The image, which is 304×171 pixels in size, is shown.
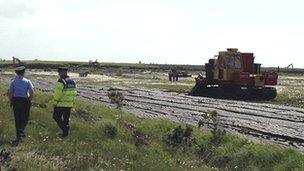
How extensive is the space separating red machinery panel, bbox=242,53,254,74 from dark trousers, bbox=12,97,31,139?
102 feet

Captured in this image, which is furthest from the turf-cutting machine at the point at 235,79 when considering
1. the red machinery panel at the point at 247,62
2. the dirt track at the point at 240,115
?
the dirt track at the point at 240,115

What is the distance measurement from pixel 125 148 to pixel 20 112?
3138 millimetres

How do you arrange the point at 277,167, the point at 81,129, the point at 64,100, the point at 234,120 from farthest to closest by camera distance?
the point at 234,120 → the point at 81,129 → the point at 64,100 → the point at 277,167

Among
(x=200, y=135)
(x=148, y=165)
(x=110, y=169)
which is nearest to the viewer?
(x=110, y=169)

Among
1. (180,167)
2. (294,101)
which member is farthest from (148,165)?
(294,101)

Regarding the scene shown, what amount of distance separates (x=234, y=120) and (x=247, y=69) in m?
18.7

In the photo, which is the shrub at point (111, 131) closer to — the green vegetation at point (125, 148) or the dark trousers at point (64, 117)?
the green vegetation at point (125, 148)

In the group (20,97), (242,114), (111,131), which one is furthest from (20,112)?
(242,114)

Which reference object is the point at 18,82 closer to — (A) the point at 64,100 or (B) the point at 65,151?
(A) the point at 64,100

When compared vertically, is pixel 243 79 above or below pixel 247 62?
below

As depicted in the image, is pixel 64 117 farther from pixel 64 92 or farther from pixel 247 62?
pixel 247 62

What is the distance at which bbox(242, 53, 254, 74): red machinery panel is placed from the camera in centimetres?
4531

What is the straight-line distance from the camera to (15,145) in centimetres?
1491

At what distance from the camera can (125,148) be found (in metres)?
16.4
